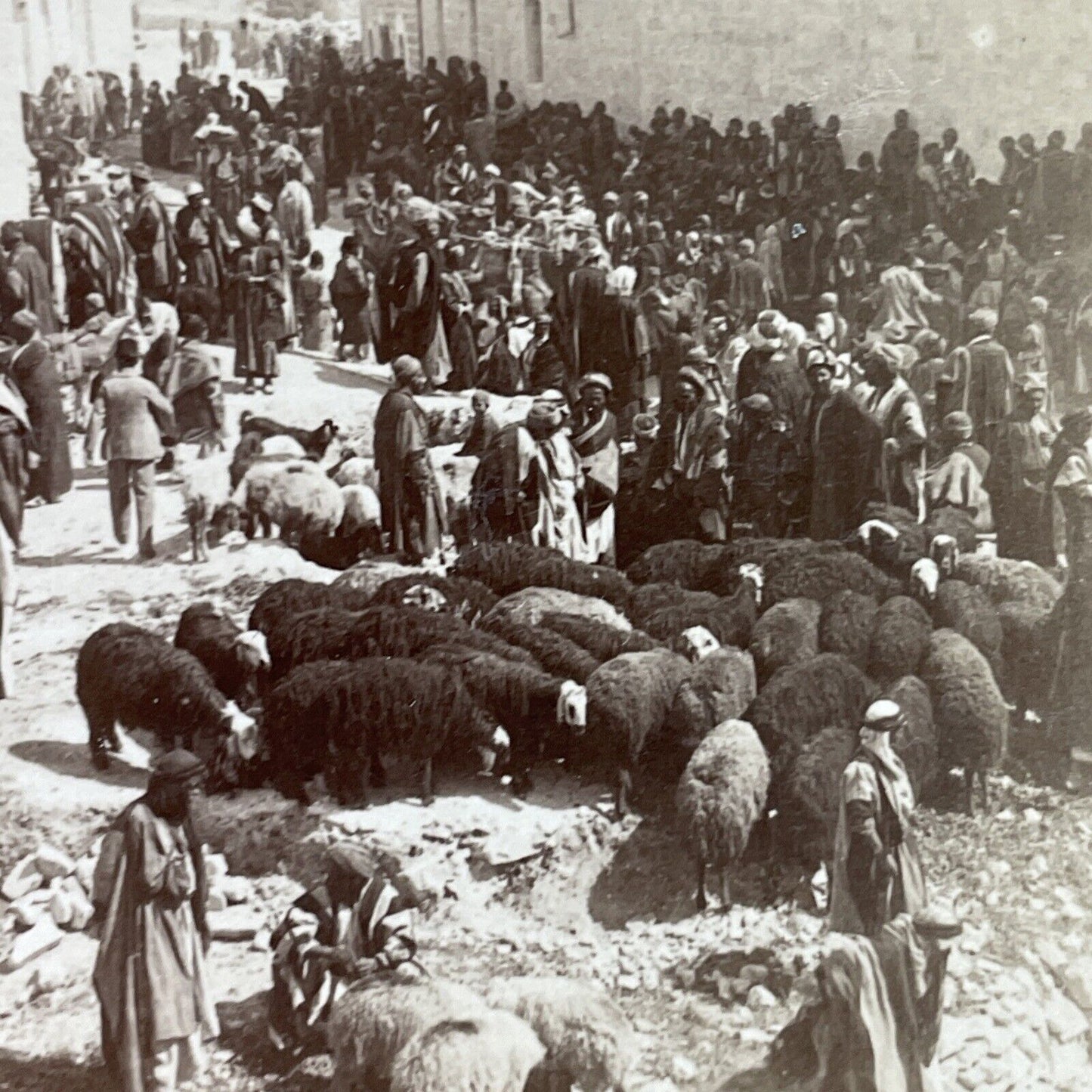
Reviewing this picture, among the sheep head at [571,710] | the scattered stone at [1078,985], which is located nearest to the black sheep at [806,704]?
the sheep head at [571,710]

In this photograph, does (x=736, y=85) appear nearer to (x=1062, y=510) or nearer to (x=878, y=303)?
(x=878, y=303)

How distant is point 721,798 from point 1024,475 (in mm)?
2825

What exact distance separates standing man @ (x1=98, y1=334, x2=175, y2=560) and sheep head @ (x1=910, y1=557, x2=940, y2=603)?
4.01 meters

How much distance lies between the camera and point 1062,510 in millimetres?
9648

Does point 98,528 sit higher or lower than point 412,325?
lower

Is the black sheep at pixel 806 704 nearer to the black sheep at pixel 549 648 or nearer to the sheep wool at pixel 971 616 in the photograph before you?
the sheep wool at pixel 971 616

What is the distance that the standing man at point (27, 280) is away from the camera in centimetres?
935

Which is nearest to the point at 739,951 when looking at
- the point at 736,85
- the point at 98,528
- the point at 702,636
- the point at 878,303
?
the point at 702,636

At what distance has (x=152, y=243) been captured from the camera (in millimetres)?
10453

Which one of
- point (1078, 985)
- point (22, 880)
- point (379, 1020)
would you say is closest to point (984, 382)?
point (1078, 985)

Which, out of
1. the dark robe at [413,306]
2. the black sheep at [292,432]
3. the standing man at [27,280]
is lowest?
the black sheep at [292,432]

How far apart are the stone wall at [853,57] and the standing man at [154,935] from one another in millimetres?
5060

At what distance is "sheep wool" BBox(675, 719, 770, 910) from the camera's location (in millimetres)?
8453

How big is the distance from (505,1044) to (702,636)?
2536 mm
